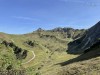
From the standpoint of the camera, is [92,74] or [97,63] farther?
[97,63]

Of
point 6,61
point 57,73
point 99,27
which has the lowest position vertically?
point 57,73

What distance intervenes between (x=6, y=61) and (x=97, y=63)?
19.5 meters

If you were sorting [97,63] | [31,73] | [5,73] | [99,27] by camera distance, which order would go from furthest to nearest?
[99,27], [97,63], [31,73], [5,73]

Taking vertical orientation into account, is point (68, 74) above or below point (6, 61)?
below

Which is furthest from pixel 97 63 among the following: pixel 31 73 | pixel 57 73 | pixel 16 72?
pixel 16 72

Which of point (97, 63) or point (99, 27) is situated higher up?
point (99, 27)

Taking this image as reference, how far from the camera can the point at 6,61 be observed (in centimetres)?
4275

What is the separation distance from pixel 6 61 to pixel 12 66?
145cm

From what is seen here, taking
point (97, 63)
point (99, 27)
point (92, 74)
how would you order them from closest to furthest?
point (92, 74) → point (97, 63) → point (99, 27)

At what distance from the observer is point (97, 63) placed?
5047 centimetres

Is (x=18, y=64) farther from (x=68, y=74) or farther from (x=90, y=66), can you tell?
(x=90, y=66)

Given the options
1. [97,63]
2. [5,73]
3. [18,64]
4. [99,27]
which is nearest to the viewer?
[5,73]

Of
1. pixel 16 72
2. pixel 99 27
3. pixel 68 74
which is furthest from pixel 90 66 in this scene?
pixel 99 27

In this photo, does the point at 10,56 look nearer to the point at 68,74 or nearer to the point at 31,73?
the point at 31,73
